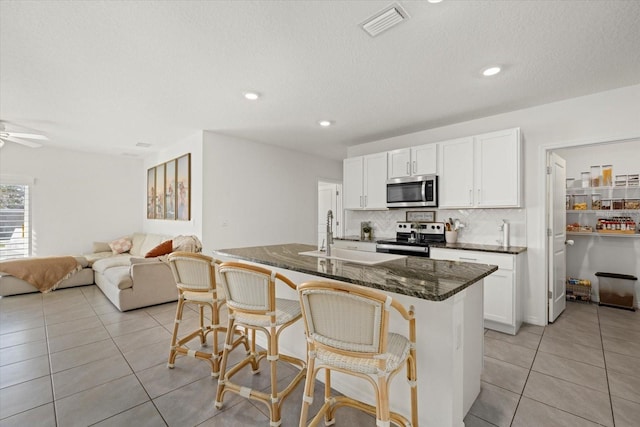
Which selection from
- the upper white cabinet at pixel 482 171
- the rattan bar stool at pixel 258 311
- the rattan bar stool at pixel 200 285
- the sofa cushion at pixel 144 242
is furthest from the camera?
the sofa cushion at pixel 144 242

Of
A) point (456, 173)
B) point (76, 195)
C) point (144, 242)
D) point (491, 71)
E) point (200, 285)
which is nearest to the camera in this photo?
point (200, 285)

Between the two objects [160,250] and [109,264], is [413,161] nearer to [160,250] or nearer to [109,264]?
[160,250]

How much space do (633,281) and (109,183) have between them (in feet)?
30.9

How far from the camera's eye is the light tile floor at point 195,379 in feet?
5.87

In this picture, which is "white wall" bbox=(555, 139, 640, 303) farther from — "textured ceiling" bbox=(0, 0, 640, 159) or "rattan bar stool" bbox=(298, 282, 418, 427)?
"rattan bar stool" bbox=(298, 282, 418, 427)

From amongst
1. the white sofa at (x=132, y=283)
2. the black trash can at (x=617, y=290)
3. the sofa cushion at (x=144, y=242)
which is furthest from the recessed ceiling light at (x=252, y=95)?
the black trash can at (x=617, y=290)

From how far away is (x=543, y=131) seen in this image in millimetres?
3297

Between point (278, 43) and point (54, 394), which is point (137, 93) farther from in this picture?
point (54, 394)

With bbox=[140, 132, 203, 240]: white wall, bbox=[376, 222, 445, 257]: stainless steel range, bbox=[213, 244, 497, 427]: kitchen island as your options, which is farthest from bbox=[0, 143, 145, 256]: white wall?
bbox=[213, 244, 497, 427]: kitchen island

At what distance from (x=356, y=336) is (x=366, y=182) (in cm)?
366

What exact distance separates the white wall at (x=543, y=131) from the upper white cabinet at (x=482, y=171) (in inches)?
11.1

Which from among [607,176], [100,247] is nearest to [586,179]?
[607,176]

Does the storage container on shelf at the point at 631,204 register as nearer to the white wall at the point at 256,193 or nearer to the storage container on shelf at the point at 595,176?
the storage container on shelf at the point at 595,176

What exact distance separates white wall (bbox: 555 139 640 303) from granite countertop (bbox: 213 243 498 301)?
3401 mm
